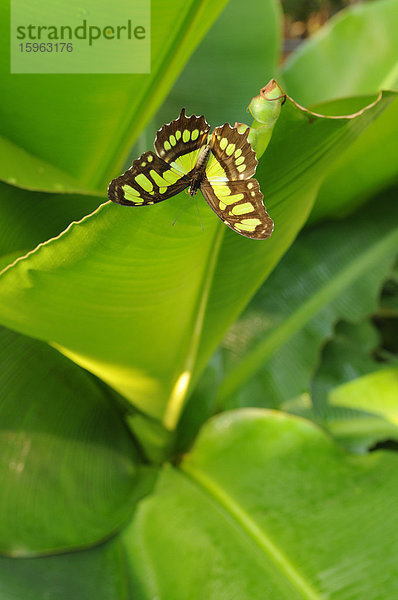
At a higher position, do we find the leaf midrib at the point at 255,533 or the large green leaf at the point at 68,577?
the leaf midrib at the point at 255,533

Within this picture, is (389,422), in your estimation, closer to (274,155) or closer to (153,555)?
(153,555)

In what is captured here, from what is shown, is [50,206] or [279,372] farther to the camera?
[279,372]

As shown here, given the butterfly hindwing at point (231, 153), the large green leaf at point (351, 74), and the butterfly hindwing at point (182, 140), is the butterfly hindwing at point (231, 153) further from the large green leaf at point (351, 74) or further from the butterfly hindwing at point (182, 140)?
the large green leaf at point (351, 74)

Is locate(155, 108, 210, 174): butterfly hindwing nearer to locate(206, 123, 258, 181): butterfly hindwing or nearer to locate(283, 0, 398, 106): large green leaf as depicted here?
locate(206, 123, 258, 181): butterfly hindwing

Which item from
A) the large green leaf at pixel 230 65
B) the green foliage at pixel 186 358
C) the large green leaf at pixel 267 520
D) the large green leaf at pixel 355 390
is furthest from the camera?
the large green leaf at pixel 230 65

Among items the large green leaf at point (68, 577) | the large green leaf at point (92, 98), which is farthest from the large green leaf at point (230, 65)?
the large green leaf at point (68, 577)

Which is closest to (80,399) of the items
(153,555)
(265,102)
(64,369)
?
A: (64,369)

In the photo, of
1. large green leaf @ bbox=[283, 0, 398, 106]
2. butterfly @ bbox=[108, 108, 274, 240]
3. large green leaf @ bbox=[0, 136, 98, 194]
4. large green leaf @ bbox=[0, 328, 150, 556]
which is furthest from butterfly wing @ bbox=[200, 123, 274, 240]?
large green leaf @ bbox=[283, 0, 398, 106]
